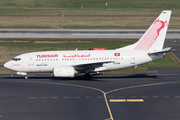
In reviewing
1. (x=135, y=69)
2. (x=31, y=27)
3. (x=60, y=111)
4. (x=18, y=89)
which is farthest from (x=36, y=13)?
(x=60, y=111)

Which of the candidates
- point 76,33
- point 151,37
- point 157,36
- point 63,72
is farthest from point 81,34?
point 63,72

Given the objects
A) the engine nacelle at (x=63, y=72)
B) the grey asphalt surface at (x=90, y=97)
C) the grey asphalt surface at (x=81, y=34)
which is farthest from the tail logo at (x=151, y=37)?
the grey asphalt surface at (x=81, y=34)

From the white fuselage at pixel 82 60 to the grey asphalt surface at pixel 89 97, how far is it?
6.70 ft

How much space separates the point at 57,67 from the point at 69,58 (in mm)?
2438

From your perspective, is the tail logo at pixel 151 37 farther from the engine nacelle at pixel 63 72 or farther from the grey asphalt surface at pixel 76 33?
the grey asphalt surface at pixel 76 33

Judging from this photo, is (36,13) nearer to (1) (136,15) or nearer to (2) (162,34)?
(1) (136,15)

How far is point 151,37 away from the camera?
46.4 m

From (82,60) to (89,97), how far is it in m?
10.6

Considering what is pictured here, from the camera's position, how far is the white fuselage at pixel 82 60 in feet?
149

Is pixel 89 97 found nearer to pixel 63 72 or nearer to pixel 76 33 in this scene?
pixel 63 72

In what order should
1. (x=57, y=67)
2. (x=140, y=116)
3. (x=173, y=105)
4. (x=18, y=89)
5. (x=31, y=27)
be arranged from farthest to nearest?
(x=31, y=27) < (x=57, y=67) < (x=18, y=89) < (x=173, y=105) < (x=140, y=116)

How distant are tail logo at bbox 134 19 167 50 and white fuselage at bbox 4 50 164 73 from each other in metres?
1.08

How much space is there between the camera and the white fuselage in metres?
45.3

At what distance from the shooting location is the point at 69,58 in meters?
45.4
